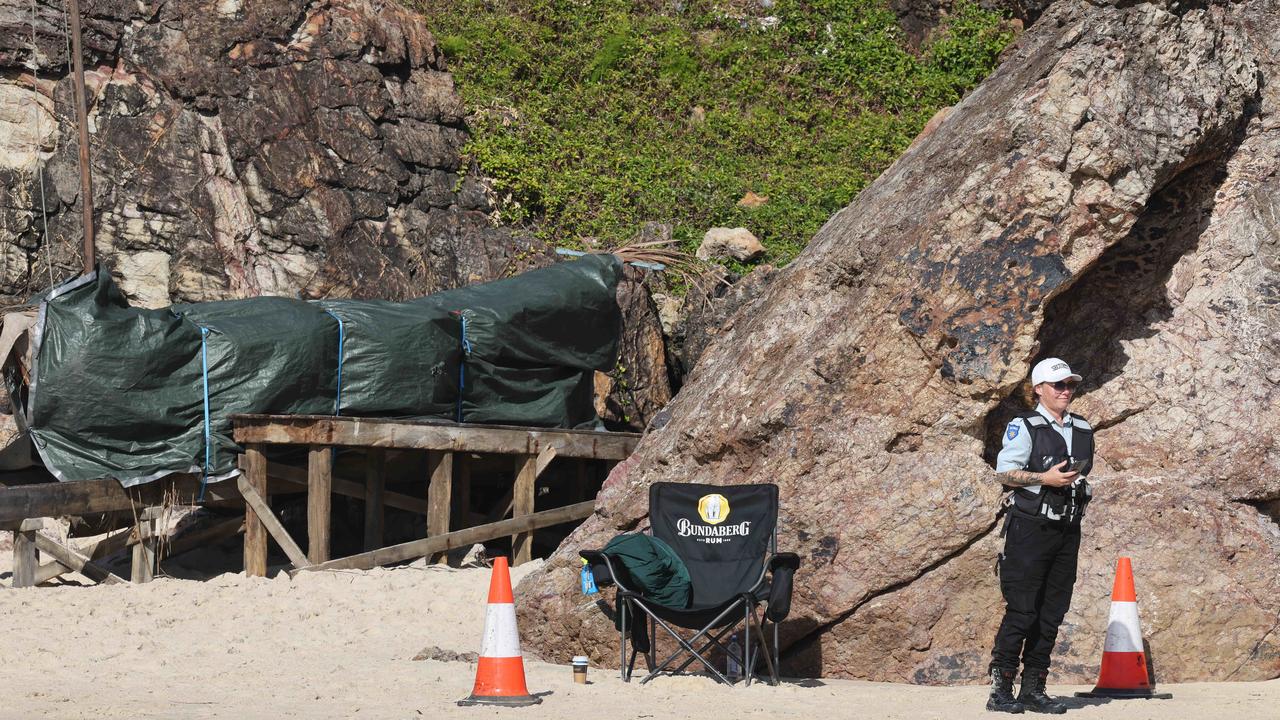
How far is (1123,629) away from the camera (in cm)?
604

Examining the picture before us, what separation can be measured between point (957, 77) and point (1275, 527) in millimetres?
13145

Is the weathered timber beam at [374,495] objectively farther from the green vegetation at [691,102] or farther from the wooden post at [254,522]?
the green vegetation at [691,102]

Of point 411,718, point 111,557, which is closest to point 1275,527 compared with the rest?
point 411,718

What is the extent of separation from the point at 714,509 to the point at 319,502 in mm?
4075

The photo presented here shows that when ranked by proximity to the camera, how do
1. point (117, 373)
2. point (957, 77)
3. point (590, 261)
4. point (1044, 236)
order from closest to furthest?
point (1044, 236)
point (117, 373)
point (590, 261)
point (957, 77)

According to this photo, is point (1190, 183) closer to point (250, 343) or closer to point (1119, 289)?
point (1119, 289)

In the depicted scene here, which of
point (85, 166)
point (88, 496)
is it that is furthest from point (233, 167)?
point (88, 496)

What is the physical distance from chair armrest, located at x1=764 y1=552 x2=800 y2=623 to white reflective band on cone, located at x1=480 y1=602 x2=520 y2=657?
1150 mm

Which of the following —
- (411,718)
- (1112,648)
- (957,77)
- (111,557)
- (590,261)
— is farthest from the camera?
(957,77)

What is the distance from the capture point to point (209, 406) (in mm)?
9648

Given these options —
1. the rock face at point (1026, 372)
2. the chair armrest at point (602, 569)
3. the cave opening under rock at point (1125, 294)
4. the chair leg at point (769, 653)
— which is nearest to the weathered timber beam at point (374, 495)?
the rock face at point (1026, 372)

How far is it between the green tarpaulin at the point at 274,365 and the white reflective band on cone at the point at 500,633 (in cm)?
460

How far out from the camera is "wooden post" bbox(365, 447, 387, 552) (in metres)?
10.5

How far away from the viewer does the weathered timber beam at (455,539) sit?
973cm
